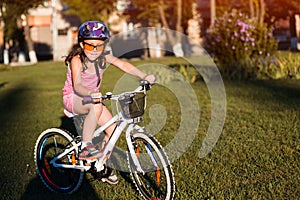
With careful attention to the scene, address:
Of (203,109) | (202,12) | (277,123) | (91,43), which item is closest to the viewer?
(91,43)

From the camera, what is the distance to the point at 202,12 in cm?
4425

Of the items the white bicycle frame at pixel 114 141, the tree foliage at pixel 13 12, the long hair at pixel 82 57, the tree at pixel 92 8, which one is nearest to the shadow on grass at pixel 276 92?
the white bicycle frame at pixel 114 141

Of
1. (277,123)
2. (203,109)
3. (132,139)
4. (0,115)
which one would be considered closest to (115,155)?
(132,139)

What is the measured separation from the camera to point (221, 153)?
247 inches

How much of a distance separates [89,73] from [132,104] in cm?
60

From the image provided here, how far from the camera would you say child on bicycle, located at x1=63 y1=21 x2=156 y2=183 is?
4.41 meters

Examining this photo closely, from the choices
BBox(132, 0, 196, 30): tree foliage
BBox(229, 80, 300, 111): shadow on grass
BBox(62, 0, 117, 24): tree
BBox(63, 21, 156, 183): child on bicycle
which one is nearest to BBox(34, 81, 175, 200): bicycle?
BBox(63, 21, 156, 183): child on bicycle

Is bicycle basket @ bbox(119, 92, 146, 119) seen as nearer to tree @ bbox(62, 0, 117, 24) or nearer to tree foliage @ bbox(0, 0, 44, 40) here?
tree @ bbox(62, 0, 117, 24)

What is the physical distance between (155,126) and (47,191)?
3.50 m

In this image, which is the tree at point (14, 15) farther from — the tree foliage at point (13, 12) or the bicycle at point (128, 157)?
the bicycle at point (128, 157)

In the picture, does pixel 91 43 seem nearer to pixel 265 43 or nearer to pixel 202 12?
pixel 265 43

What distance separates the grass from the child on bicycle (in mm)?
628

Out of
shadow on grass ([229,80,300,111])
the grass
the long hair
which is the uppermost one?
the long hair

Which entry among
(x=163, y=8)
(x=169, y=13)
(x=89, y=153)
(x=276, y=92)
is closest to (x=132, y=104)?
(x=89, y=153)
